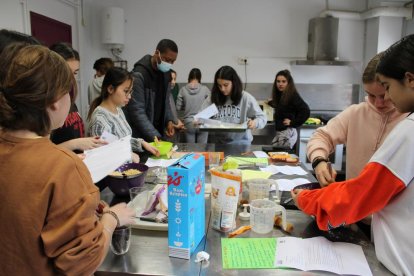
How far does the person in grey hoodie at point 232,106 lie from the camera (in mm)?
2871

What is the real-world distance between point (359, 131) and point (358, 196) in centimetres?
69

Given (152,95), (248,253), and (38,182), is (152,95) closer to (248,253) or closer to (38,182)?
(248,253)

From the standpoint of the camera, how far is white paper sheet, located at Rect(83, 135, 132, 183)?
122cm

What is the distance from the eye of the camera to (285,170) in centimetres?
195

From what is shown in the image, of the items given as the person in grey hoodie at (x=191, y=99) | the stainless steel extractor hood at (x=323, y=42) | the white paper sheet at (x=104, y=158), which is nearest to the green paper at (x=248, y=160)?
the white paper sheet at (x=104, y=158)

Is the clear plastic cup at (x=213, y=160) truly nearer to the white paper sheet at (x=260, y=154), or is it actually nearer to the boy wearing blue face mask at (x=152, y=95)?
the white paper sheet at (x=260, y=154)

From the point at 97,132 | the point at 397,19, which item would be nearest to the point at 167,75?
the point at 97,132

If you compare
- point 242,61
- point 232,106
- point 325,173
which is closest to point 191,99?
point 242,61

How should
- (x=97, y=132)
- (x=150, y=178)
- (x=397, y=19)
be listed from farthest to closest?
(x=397, y=19) < (x=97, y=132) < (x=150, y=178)

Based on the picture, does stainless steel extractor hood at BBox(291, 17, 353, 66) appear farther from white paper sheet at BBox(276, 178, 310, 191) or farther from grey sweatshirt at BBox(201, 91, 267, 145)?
white paper sheet at BBox(276, 178, 310, 191)

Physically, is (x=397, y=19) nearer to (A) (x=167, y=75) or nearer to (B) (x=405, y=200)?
(A) (x=167, y=75)

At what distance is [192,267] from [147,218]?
0.31 metres

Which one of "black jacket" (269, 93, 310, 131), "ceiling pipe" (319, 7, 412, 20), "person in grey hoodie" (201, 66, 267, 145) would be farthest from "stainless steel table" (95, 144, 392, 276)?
"ceiling pipe" (319, 7, 412, 20)

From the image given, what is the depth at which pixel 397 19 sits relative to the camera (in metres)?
4.50
